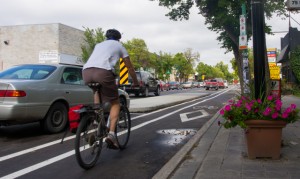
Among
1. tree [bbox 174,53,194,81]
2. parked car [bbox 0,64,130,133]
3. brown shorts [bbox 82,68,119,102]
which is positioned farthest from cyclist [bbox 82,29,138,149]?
tree [bbox 174,53,194,81]

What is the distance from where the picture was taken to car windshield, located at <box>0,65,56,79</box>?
7.47 meters

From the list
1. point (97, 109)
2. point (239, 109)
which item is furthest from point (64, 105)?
point (239, 109)

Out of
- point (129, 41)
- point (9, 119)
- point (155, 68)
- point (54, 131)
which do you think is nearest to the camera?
point (9, 119)

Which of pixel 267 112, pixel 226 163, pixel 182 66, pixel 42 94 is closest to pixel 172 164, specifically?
pixel 226 163

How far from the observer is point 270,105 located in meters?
4.91

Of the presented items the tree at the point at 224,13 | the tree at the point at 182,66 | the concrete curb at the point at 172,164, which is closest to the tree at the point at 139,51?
the tree at the point at 182,66

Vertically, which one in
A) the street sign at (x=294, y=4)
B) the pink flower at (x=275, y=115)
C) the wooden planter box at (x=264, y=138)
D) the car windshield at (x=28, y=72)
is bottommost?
the wooden planter box at (x=264, y=138)

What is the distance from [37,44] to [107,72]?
38822mm

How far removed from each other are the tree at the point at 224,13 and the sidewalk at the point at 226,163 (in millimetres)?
15633

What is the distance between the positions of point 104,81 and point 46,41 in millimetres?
38095

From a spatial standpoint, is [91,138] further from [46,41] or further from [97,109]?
[46,41]

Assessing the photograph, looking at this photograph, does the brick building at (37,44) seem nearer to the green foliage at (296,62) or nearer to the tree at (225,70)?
the green foliage at (296,62)

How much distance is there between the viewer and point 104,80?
4.82 metres

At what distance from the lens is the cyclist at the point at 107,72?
4828mm
